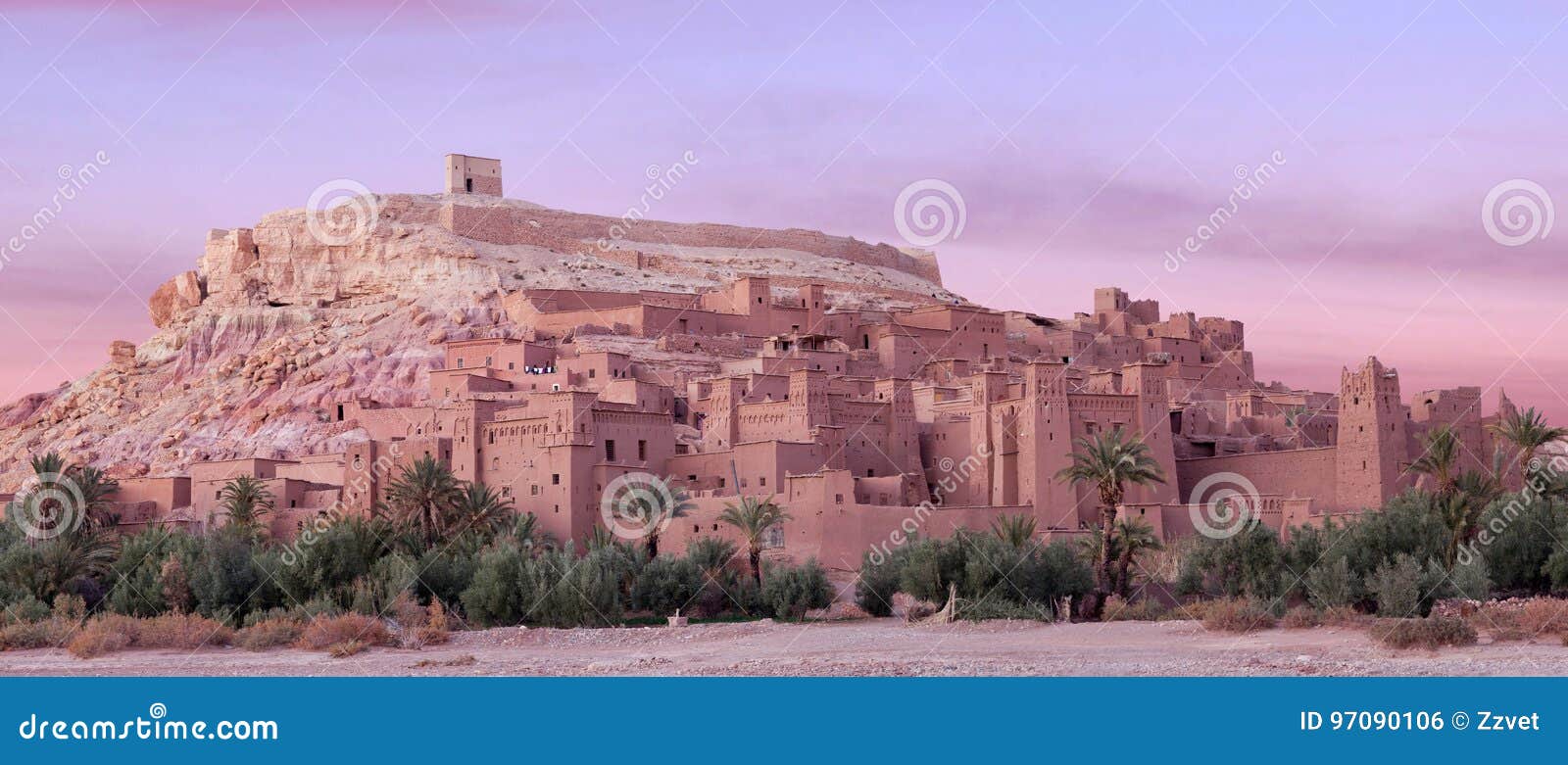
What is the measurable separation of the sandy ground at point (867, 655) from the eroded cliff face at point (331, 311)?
2269 cm

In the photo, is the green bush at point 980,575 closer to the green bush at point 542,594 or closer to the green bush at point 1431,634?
the green bush at point 542,594

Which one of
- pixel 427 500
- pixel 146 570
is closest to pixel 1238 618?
pixel 427 500

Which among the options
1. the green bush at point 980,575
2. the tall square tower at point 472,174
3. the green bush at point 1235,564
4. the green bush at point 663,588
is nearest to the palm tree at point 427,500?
the green bush at point 663,588

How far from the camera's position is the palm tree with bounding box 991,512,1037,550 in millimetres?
41178

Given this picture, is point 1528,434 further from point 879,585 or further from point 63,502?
point 63,502

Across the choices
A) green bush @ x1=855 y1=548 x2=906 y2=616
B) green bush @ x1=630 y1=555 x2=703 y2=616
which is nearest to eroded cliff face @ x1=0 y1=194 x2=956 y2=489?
green bush @ x1=630 y1=555 x2=703 y2=616

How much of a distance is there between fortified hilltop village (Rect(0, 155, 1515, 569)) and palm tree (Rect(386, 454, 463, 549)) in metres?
2.49

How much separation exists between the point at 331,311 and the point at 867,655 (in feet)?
141

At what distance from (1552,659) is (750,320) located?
1595 inches

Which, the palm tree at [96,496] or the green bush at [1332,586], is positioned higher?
the palm tree at [96,496]

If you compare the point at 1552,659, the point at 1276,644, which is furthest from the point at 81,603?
the point at 1552,659

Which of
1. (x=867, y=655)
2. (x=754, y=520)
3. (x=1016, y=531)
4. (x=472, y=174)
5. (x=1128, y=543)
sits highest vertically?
(x=472, y=174)

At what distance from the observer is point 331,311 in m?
71.9

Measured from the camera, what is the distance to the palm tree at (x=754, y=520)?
4194cm
